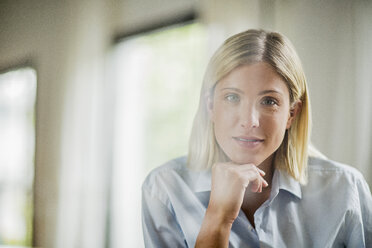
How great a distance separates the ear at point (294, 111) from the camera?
1.93 ft

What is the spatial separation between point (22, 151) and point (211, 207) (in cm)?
48

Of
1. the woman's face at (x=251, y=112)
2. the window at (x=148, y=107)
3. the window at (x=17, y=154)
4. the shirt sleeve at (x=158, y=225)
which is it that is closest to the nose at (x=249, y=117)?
the woman's face at (x=251, y=112)

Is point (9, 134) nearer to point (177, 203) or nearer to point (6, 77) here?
point (6, 77)

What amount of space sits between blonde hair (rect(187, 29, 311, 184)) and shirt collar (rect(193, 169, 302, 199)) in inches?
0.4

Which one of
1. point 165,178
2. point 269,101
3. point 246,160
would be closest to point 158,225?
point 165,178

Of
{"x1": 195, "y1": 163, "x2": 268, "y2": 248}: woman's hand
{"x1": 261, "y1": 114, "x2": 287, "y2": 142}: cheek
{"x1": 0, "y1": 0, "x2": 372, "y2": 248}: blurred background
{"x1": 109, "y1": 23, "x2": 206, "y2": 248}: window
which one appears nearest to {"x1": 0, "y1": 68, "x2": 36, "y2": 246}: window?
{"x1": 0, "y1": 0, "x2": 372, "y2": 248}: blurred background

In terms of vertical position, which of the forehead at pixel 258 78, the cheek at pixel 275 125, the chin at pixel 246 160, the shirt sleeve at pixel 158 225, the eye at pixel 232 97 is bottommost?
the shirt sleeve at pixel 158 225

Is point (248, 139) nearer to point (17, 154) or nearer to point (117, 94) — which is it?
point (117, 94)

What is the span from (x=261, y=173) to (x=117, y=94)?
0.36m

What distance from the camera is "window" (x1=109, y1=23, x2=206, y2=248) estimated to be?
65cm

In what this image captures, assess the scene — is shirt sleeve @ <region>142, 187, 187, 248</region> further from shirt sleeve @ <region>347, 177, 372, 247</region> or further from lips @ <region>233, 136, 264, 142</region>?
shirt sleeve @ <region>347, 177, 372, 247</region>

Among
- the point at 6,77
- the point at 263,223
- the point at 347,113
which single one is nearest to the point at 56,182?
the point at 6,77

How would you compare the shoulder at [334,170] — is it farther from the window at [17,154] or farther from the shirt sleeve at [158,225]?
the window at [17,154]

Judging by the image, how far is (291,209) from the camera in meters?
0.61
